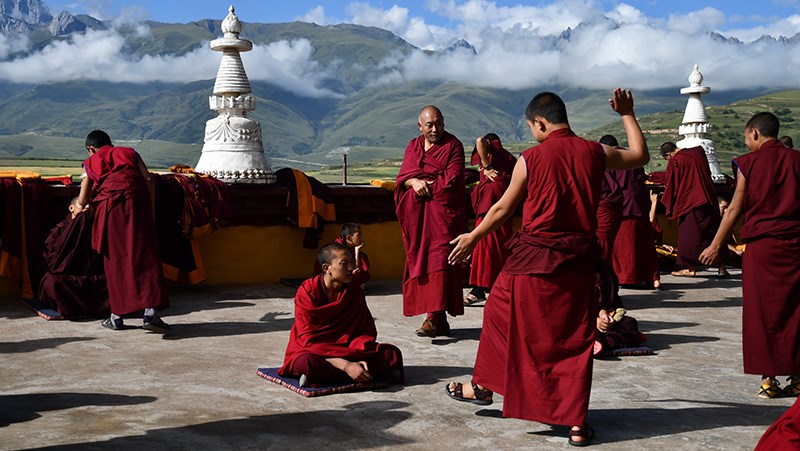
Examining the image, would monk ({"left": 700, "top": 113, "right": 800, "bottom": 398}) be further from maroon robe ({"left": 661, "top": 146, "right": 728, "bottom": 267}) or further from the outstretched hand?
maroon robe ({"left": 661, "top": 146, "right": 728, "bottom": 267})

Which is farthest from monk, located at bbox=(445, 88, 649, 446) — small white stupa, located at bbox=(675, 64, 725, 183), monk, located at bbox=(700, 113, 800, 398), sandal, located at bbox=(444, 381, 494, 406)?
small white stupa, located at bbox=(675, 64, 725, 183)

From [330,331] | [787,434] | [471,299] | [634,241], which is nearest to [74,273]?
[330,331]

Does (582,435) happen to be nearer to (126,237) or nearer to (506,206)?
(506,206)

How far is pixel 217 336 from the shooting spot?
22.7 feet

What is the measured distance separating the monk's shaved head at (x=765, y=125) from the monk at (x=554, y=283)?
4.96 ft

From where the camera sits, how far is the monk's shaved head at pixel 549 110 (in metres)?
4.48

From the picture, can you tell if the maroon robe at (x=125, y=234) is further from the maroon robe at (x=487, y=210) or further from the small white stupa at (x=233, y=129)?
the maroon robe at (x=487, y=210)

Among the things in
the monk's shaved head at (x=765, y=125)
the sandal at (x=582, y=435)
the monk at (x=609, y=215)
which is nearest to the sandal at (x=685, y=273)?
the monk at (x=609, y=215)

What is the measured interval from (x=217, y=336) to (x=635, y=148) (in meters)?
3.63

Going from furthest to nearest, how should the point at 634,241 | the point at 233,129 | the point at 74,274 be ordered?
the point at 634,241 → the point at 233,129 → the point at 74,274

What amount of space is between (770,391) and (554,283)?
178 cm

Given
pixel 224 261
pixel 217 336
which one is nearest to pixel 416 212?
pixel 217 336

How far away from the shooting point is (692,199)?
1002cm

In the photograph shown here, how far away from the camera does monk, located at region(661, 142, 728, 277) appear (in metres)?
10.0
